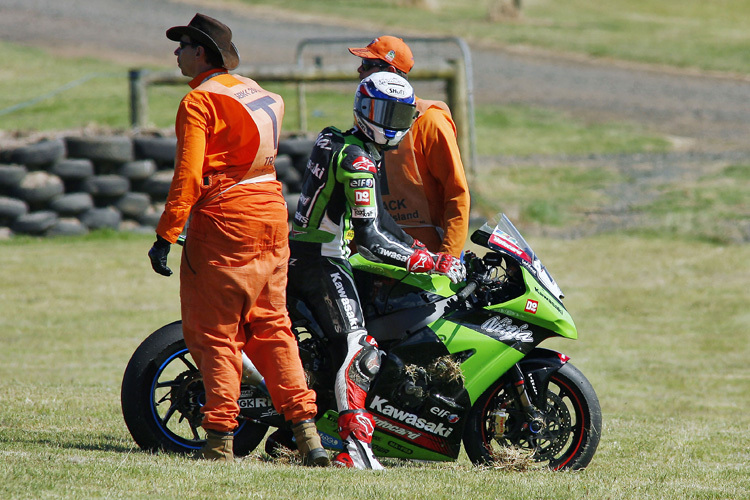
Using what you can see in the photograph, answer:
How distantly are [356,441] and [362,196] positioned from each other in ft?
4.29

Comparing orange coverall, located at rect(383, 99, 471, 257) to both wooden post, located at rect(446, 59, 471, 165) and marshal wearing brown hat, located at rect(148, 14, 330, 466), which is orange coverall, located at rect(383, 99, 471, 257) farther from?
wooden post, located at rect(446, 59, 471, 165)

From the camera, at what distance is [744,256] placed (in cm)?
1345

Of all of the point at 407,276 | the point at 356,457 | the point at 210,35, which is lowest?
the point at 356,457

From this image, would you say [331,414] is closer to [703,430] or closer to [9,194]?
[703,430]

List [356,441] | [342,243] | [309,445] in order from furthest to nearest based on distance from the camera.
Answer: [342,243] < [356,441] < [309,445]

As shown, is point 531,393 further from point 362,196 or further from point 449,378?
point 362,196

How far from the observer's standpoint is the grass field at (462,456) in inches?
195

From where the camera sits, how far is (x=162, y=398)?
5836mm

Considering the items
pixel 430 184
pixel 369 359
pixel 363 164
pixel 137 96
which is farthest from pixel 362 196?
pixel 137 96

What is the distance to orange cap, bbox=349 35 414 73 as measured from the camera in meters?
6.59

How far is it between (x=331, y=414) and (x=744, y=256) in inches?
361

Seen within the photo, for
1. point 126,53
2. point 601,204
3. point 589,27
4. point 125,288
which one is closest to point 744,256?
point 601,204

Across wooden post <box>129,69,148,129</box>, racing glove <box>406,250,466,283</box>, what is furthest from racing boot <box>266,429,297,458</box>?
wooden post <box>129,69,148,129</box>

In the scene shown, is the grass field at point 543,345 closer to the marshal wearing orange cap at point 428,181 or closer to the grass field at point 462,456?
the grass field at point 462,456
